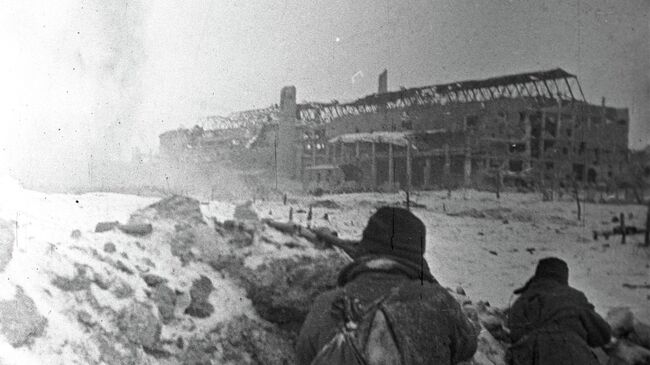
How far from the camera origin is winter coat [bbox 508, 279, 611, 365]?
299 cm

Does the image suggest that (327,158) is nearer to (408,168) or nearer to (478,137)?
(408,168)

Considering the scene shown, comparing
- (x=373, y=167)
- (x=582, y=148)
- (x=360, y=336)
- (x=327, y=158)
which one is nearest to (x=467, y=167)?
(x=373, y=167)

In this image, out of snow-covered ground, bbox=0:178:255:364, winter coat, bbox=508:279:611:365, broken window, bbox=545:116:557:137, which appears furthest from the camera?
broken window, bbox=545:116:557:137

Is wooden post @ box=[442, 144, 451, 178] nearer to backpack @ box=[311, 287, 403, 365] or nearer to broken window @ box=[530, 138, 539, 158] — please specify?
broken window @ box=[530, 138, 539, 158]

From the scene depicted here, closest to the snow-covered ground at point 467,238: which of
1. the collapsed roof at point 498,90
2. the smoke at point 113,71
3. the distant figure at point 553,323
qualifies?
the distant figure at point 553,323

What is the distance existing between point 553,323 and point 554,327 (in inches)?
0.9

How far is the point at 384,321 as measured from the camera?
102 inches

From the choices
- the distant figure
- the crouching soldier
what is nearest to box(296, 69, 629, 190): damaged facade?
the distant figure

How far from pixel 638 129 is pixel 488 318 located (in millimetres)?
1482

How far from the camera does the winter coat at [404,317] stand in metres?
2.59

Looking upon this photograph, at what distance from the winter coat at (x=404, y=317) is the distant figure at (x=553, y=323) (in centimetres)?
60

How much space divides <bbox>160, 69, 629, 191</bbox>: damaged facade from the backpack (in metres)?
0.95

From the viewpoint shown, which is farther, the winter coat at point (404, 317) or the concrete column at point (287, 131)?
the concrete column at point (287, 131)

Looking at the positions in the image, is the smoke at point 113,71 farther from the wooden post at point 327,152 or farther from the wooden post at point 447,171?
the wooden post at point 447,171
